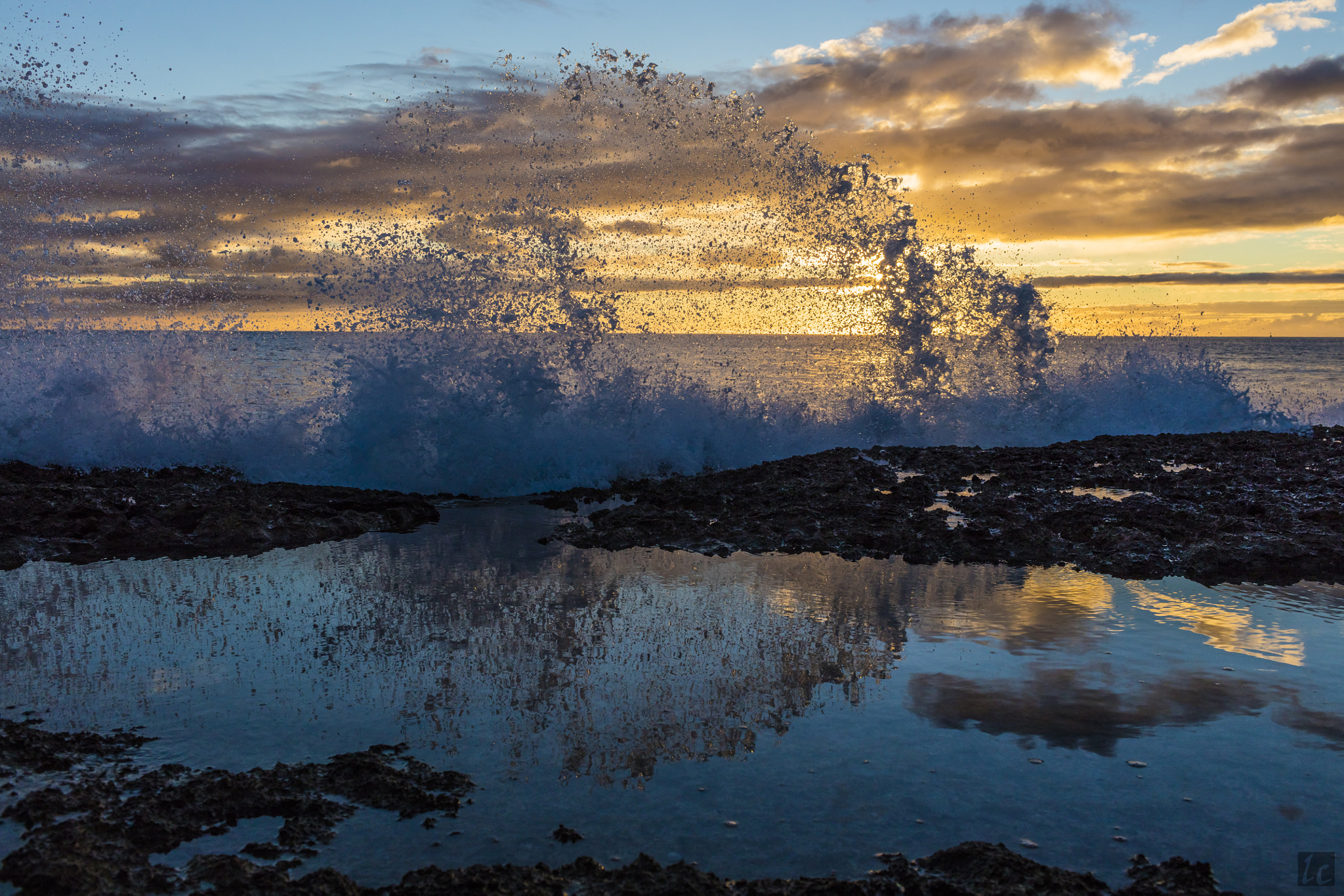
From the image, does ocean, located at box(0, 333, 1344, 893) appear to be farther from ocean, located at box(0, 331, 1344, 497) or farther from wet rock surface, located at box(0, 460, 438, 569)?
ocean, located at box(0, 331, 1344, 497)

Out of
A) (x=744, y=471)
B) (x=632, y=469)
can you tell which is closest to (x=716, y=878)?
(x=744, y=471)

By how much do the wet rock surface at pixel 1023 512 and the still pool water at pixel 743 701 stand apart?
68 cm

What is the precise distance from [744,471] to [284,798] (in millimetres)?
9593

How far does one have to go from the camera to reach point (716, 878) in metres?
3.06

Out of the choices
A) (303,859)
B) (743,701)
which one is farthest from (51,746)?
(743,701)

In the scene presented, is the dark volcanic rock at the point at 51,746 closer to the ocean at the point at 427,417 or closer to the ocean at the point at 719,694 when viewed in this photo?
the ocean at the point at 719,694

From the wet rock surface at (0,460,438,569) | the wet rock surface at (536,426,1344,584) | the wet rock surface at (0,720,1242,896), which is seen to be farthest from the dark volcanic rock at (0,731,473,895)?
the wet rock surface at (536,426,1344,584)

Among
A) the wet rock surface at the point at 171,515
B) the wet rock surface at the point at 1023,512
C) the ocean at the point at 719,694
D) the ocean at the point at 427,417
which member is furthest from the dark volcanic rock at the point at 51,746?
the ocean at the point at 427,417

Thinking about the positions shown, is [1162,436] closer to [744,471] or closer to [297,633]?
[744,471]

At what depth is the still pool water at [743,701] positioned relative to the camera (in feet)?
11.1

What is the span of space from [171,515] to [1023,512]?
32.7ft

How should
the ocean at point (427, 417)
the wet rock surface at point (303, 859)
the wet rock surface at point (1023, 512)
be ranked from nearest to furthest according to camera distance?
the wet rock surface at point (303, 859) < the wet rock surface at point (1023, 512) < the ocean at point (427, 417)

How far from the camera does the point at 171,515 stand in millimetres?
9430

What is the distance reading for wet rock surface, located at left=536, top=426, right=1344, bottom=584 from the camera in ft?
26.3
